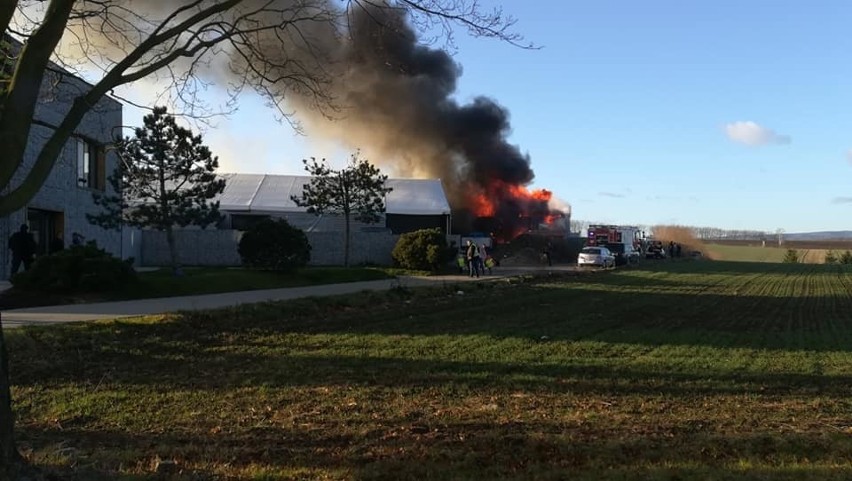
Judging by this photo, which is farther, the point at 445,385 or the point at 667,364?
the point at 667,364

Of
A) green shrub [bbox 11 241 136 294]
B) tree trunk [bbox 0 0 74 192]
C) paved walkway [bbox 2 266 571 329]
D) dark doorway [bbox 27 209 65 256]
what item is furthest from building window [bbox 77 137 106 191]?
tree trunk [bbox 0 0 74 192]

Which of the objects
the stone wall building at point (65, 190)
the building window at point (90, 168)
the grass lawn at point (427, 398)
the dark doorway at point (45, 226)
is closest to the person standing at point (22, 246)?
the stone wall building at point (65, 190)

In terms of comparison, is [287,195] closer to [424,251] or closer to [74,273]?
[424,251]

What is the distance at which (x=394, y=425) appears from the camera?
20.0 ft

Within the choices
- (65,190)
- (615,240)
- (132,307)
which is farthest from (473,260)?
(615,240)

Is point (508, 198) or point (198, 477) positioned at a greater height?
point (508, 198)

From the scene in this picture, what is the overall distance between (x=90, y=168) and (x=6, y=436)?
25.1 m

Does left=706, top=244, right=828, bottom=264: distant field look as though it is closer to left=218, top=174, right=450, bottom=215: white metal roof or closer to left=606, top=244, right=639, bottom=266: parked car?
left=606, top=244, right=639, bottom=266: parked car

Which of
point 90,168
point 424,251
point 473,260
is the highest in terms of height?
Result: point 90,168

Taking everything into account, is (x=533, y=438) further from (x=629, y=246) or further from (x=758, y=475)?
(x=629, y=246)

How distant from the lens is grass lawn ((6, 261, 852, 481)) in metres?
5.00

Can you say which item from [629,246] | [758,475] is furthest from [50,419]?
[629,246]

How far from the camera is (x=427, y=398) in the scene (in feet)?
23.8

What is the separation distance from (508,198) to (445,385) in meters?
44.8
